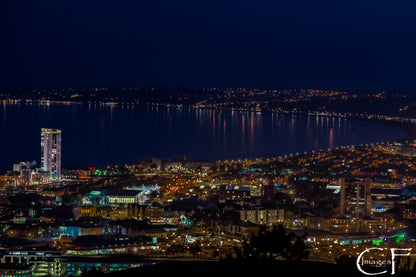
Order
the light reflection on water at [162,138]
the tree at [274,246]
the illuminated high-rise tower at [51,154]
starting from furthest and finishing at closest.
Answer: the light reflection on water at [162,138] < the illuminated high-rise tower at [51,154] < the tree at [274,246]

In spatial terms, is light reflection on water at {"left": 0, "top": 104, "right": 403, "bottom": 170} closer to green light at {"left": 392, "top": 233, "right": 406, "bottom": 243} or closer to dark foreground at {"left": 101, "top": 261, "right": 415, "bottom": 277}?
green light at {"left": 392, "top": 233, "right": 406, "bottom": 243}

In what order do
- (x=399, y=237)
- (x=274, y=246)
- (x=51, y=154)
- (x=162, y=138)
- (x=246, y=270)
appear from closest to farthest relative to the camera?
(x=246, y=270), (x=274, y=246), (x=399, y=237), (x=51, y=154), (x=162, y=138)

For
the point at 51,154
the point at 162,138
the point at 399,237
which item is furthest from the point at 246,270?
the point at 162,138

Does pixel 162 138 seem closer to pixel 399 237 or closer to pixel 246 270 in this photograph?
pixel 399 237

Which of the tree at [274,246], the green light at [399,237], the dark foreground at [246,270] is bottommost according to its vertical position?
the green light at [399,237]

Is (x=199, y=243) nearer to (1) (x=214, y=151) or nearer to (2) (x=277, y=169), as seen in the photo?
(2) (x=277, y=169)

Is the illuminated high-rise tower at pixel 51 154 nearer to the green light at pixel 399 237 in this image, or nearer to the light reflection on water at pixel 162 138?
the light reflection on water at pixel 162 138

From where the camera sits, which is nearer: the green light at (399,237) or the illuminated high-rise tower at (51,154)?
the green light at (399,237)

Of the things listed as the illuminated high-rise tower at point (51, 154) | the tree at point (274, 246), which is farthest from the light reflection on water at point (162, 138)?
the tree at point (274, 246)

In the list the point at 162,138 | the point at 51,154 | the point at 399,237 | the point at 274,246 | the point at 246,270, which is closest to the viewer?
the point at 246,270
